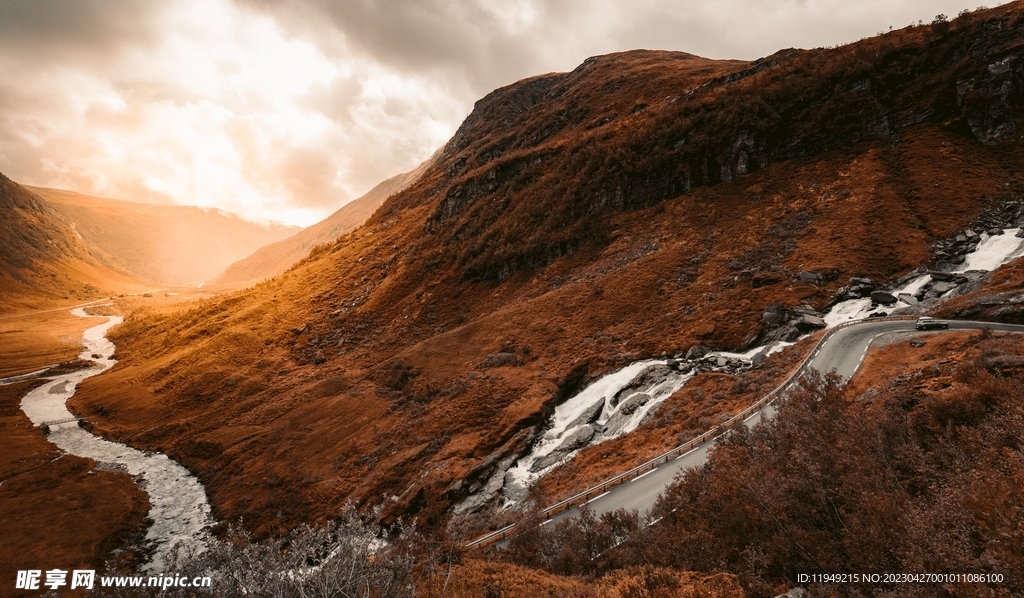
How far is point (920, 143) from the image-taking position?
4141cm

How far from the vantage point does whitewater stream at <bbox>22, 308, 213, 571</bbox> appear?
29.1 m

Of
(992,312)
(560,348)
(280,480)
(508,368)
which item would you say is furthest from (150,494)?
(992,312)

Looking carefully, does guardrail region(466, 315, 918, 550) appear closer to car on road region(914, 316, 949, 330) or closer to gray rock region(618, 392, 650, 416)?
gray rock region(618, 392, 650, 416)

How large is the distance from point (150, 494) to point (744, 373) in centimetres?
4910

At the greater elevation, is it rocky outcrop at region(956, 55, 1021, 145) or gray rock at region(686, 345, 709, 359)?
rocky outcrop at region(956, 55, 1021, 145)

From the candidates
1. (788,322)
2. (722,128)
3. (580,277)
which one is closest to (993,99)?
(722,128)

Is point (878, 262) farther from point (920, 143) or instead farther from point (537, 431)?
point (537, 431)

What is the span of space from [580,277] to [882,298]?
88.6 ft

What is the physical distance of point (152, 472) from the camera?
38.5 meters

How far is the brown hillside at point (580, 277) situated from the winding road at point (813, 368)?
15.6ft

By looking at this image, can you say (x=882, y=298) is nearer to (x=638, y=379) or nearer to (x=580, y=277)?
(x=638, y=379)

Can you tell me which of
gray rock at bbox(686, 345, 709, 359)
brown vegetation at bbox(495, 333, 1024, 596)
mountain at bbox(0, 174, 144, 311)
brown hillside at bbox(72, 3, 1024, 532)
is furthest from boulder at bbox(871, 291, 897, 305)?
mountain at bbox(0, 174, 144, 311)

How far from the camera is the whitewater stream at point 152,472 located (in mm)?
29078

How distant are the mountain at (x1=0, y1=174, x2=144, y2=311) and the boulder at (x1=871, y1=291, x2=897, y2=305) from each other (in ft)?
655
